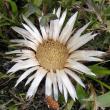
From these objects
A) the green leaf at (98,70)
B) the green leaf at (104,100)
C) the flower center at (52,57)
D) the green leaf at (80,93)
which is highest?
the flower center at (52,57)

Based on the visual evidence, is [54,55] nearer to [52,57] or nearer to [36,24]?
[52,57]

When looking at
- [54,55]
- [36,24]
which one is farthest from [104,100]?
[36,24]

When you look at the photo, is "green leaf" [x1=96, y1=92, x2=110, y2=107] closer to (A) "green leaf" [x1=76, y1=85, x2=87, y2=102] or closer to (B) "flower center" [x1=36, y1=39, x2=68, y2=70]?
(A) "green leaf" [x1=76, y1=85, x2=87, y2=102]

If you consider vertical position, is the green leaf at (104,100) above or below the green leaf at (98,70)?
below

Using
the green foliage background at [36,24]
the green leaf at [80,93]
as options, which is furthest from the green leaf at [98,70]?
the green leaf at [80,93]

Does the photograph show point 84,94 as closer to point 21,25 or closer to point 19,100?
point 19,100

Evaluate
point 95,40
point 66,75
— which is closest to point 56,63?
point 66,75

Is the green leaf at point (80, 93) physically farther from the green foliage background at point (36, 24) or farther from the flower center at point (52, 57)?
the flower center at point (52, 57)
